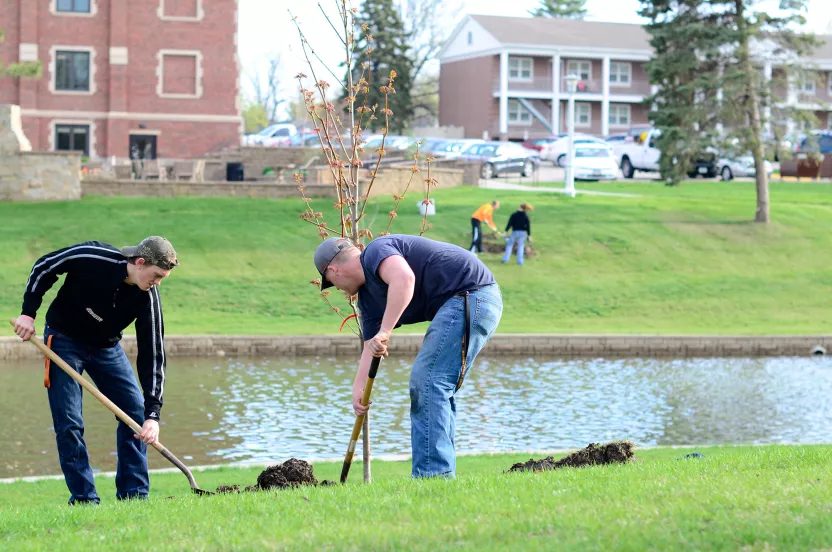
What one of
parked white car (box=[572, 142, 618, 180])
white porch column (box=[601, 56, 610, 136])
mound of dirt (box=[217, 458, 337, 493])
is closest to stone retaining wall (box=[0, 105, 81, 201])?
parked white car (box=[572, 142, 618, 180])

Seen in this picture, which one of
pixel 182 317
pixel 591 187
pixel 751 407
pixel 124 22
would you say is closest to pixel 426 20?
pixel 124 22

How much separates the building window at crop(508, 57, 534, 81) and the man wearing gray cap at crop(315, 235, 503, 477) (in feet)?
224

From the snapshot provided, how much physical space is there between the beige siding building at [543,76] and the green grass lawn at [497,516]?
2579 inches

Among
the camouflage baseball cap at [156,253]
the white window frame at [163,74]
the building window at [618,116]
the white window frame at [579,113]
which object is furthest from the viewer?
the building window at [618,116]

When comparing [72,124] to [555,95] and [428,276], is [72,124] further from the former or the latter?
[428,276]

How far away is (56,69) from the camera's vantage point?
49.7m

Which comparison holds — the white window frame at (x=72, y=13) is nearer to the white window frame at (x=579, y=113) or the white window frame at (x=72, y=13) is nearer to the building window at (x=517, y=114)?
the building window at (x=517, y=114)

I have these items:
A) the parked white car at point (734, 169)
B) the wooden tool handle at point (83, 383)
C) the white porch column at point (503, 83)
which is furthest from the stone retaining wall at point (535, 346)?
the white porch column at point (503, 83)

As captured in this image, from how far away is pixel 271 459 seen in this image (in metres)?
11.8

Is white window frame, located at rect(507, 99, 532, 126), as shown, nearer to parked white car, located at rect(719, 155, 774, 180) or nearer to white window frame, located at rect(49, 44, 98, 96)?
parked white car, located at rect(719, 155, 774, 180)

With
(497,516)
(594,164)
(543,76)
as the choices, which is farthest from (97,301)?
(543,76)

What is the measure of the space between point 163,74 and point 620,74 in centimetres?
3551

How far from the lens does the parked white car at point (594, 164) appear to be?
46.3 m

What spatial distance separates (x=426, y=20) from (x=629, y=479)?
83.0 m
